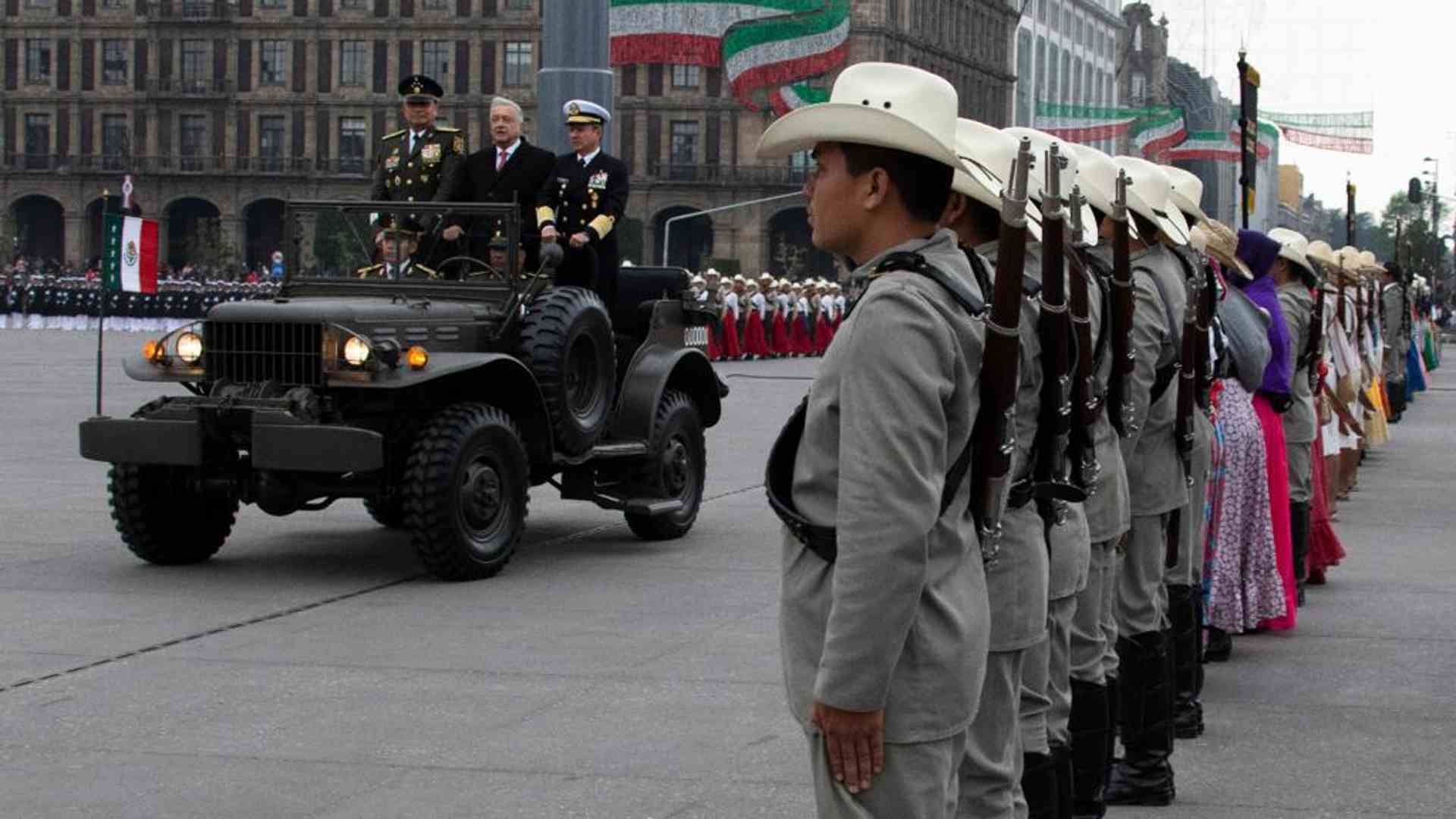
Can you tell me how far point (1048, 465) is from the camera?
511 centimetres

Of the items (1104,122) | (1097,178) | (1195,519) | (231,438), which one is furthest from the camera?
(1104,122)

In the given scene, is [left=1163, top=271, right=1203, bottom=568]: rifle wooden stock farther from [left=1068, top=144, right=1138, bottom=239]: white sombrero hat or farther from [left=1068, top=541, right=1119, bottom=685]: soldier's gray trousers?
[left=1068, top=541, right=1119, bottom=685]: soldier's gray trousers

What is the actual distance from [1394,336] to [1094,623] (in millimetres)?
22552

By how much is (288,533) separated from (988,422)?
10455 mm

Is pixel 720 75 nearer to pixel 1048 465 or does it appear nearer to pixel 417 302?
pixel 417 302

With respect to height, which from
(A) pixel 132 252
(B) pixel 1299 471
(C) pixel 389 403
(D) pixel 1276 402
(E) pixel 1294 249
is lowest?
(B) pixel 1299 471

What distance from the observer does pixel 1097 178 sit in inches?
300

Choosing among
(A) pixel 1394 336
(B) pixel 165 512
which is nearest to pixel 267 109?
(A) pixel 1394 336

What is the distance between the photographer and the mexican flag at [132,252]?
74.9ft

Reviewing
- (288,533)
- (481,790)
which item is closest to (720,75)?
(288,533)

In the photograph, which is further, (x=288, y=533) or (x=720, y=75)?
(x=720, y=75)

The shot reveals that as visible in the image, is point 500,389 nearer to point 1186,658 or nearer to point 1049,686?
point 1186,658

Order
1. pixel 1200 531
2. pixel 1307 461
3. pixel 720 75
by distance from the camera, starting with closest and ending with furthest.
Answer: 1. pixel 1200 531
2. pixel 1307 461
3. pixel 720 75

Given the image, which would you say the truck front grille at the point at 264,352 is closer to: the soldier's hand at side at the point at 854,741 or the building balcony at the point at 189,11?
the soldier's hand at side at the point at 854,741
